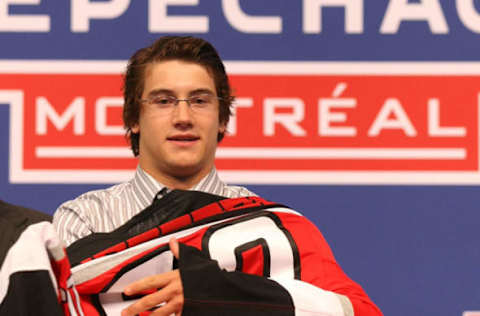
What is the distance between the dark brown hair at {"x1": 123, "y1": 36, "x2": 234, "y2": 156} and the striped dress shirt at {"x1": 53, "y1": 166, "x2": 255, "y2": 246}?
15cm

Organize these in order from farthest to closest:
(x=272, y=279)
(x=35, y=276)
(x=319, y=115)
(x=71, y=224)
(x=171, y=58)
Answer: (x=319, y=115) < (x=171, y=58) < (x=71, y=224) < (x=272, y=279) < (x=35, y=276)

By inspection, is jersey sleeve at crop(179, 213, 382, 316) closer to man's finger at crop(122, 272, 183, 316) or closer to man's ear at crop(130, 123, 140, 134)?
man's finger at crop(122, 272, 183, 316)

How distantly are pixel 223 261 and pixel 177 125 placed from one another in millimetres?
344

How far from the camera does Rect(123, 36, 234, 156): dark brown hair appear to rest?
4.99 feet

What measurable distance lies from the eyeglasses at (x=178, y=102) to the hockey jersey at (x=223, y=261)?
21 centimetres

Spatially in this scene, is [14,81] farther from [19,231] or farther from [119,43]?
[19,231]

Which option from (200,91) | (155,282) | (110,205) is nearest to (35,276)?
(155,282)

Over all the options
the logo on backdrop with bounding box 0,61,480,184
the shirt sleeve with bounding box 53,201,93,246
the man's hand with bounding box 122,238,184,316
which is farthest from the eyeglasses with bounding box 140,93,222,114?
the logo on backdrop with bounding box 0,61,480,184

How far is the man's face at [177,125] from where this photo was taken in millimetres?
1431

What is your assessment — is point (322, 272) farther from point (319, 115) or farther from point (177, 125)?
point (319, 115)

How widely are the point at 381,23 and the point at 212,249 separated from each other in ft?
3.59

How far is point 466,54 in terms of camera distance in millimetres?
2041

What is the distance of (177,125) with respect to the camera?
143 cm

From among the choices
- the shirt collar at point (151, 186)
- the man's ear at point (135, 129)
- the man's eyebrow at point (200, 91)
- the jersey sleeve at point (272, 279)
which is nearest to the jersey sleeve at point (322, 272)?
the jersey sleeve at point (272, 279)
